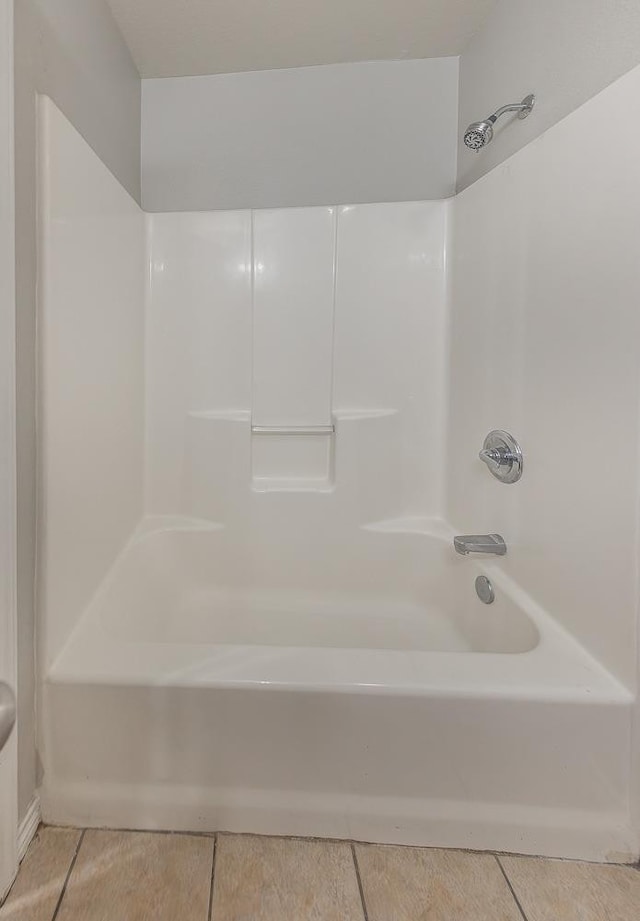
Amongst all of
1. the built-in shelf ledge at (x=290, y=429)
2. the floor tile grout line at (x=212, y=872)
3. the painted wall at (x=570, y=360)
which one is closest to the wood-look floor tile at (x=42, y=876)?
the floor tile grout line at (x=212, y=872)

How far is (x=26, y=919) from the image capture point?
733 millimetres

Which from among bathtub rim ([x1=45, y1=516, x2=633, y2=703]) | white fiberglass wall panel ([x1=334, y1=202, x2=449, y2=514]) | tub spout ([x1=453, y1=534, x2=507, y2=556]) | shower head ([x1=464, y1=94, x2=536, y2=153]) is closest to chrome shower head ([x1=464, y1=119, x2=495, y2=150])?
shower head ([x1=464, y1=94, x2=536, y2=153])

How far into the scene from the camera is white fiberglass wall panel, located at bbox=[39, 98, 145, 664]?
2.93 ft

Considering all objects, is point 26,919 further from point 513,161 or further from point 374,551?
point 513,161

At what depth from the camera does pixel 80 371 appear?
1.05 m

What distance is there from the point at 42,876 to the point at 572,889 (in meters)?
0.91

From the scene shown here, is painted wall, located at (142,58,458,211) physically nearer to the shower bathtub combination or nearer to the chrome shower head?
the shower bathtub combination

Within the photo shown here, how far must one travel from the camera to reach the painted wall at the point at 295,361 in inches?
64.6

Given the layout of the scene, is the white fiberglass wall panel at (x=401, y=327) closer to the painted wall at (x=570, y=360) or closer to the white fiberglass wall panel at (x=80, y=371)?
the painted wall at (x=570, y=360)

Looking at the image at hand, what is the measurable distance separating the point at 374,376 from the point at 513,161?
0.74 meters

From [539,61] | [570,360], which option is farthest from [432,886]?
[539,61]

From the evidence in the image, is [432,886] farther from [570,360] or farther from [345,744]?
[570,360]

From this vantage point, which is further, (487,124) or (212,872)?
(487,124)

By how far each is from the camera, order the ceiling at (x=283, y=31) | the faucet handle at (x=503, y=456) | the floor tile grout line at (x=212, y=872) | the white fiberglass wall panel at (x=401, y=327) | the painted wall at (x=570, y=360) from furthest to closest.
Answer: the white fiberglass wall panel at (x=401, y=327) → the ceiling at (x=283, y=31) → the faucet handle at (x=503, y=456) → the painted wall at (x=570, y=360) → the floor tile grout line at (x=212, y=872)
